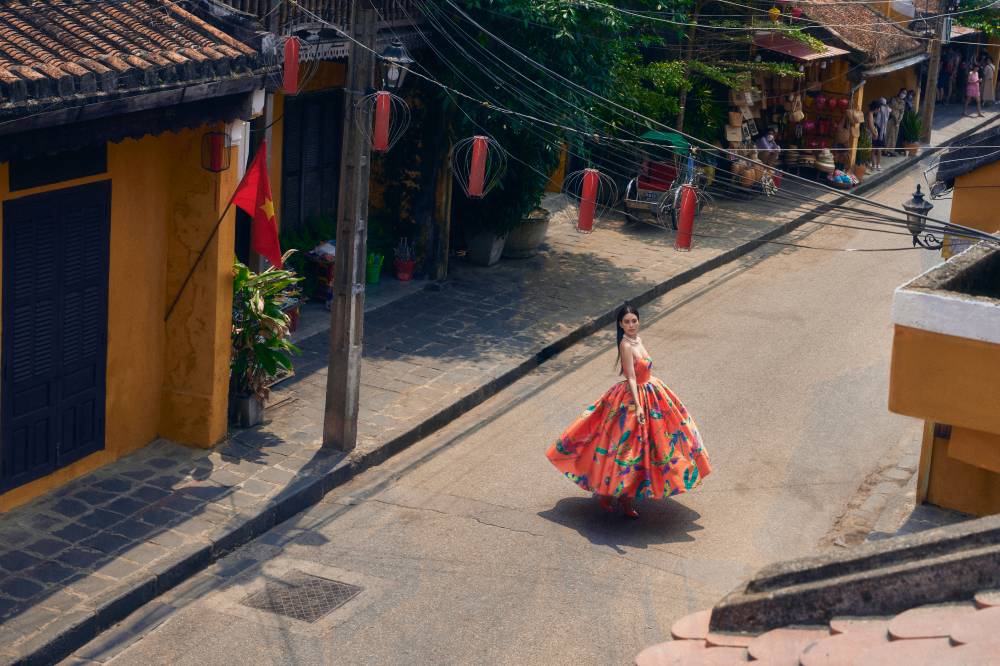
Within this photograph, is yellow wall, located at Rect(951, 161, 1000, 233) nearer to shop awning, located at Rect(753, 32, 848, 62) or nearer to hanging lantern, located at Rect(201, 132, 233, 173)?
hanging lantern, located at Rect(201, 132, 233, 173)

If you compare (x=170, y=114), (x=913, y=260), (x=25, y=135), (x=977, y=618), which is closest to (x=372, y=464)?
(x=170, y=114)

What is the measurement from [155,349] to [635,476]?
4327 millimetres

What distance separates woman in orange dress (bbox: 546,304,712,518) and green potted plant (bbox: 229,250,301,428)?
2.90 metres

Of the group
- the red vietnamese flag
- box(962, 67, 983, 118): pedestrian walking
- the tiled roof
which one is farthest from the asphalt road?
box(962, 67, 983, 118): pedestrian walking

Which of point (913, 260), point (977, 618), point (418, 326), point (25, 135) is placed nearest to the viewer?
point (977, 618)

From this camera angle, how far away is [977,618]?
16.0 feet

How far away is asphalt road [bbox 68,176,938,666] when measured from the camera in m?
8.99

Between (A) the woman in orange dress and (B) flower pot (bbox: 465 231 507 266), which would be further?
(B) flower pot (bbox: 465 231 507 266)

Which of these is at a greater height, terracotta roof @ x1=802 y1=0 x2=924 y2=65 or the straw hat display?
terracotta roof @ x1=802 y1=0 x2=924 y2=65

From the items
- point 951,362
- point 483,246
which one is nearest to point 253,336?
point 951,362

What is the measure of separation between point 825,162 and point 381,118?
652 inches

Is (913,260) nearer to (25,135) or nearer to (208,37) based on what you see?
(208,37)

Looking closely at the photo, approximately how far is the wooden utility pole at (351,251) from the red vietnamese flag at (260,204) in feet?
1.86

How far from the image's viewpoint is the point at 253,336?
12.2m
